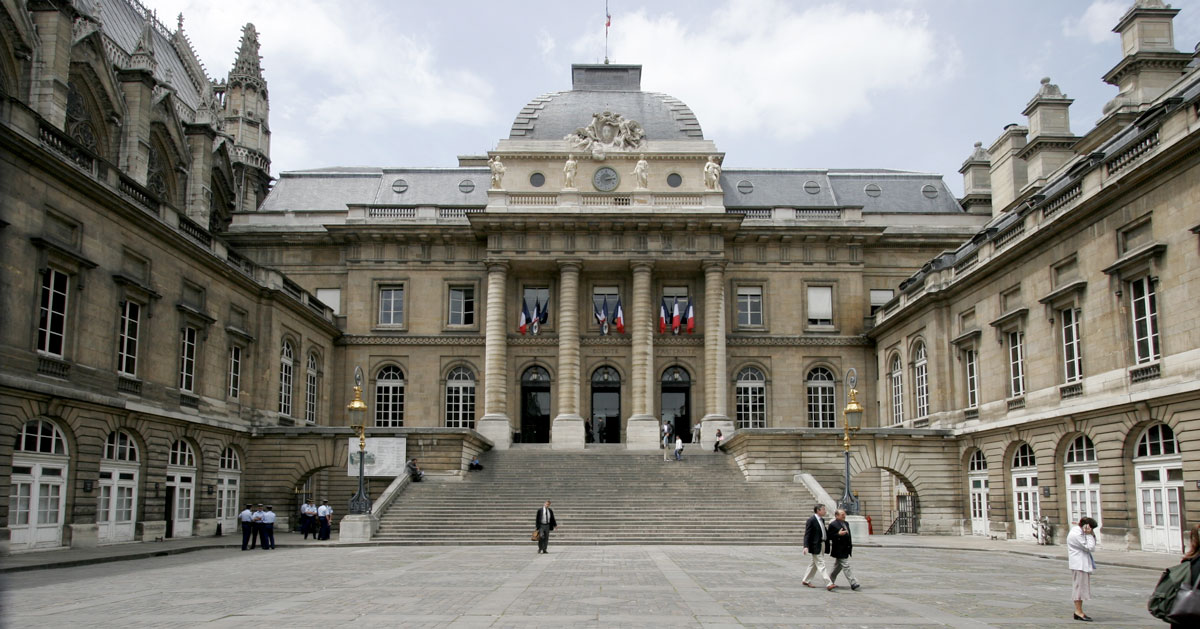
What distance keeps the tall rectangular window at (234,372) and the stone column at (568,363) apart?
1294 cm

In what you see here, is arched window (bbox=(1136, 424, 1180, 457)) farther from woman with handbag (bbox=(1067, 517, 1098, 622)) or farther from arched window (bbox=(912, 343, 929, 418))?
arched window (bbox=(912, 343, 929, 418))

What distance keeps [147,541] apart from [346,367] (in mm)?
18166

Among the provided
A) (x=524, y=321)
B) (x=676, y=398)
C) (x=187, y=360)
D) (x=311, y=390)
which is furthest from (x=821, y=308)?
(x=187, y=360)

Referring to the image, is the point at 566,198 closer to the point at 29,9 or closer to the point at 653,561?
the point at 29,9

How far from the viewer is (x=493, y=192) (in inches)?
1784

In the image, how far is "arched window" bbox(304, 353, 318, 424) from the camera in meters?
42.5

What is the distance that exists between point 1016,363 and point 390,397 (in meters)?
27.0

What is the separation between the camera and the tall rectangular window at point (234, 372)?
35219 millimetres

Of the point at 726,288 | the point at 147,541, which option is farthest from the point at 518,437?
the point at 147,541

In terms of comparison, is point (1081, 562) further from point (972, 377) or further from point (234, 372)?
point (234, 372)

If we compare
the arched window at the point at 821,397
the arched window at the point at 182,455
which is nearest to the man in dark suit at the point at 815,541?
the arched window at the point at 182,455

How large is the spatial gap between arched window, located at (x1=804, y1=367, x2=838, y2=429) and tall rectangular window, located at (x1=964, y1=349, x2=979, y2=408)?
10876 millimetres

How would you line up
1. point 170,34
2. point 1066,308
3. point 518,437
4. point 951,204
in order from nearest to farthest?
point 1066,308 → point 518,437 → point 951,204 → point 170,34

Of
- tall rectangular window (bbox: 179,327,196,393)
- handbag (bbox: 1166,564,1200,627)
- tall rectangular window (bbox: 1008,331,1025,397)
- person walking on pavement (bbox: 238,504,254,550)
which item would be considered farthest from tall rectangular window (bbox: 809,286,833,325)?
handbag (bbox: 1166,564,1200,627)
